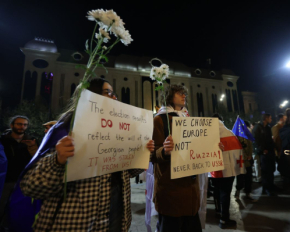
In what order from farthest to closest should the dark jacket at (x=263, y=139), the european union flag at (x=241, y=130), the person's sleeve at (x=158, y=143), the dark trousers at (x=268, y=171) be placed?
the dark jacket at (x=263, y=139) → the dark trousers at (x=268, y=171) → the european union flag at (x=241, y=130) → the person's sleeve at (x=158, y=143)

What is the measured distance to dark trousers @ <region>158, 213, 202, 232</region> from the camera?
66.2 inches

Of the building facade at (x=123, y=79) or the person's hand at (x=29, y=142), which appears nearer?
the person's hand at (x=29, y=142)

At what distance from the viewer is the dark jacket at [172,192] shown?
66.4 inches

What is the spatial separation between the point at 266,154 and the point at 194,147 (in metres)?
4.33

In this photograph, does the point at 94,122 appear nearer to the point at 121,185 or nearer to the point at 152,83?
the point at 121,185

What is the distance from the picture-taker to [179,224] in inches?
67.1

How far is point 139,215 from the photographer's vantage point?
348 centimetres

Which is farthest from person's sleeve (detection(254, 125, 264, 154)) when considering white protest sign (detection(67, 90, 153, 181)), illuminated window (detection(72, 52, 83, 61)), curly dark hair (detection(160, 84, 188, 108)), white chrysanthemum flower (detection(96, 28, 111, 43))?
illuminated window (detection(72, 52, 83, 61))

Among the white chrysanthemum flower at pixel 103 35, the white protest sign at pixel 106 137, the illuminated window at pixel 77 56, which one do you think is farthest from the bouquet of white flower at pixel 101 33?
the illuminated window at pixel 77 56

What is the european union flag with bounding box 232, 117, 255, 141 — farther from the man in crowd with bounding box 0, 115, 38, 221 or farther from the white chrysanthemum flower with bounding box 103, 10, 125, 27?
the man in crowd with bounding box 0, 115, 38, 221

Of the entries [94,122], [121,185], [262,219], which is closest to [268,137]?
[262,219]

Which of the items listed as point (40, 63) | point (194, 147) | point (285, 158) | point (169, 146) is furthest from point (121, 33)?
point (40, 63)

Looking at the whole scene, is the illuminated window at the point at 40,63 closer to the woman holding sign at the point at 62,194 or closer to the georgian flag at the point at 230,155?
the georgian flag at the point at 230,155

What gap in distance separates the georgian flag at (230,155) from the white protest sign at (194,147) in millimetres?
1024
